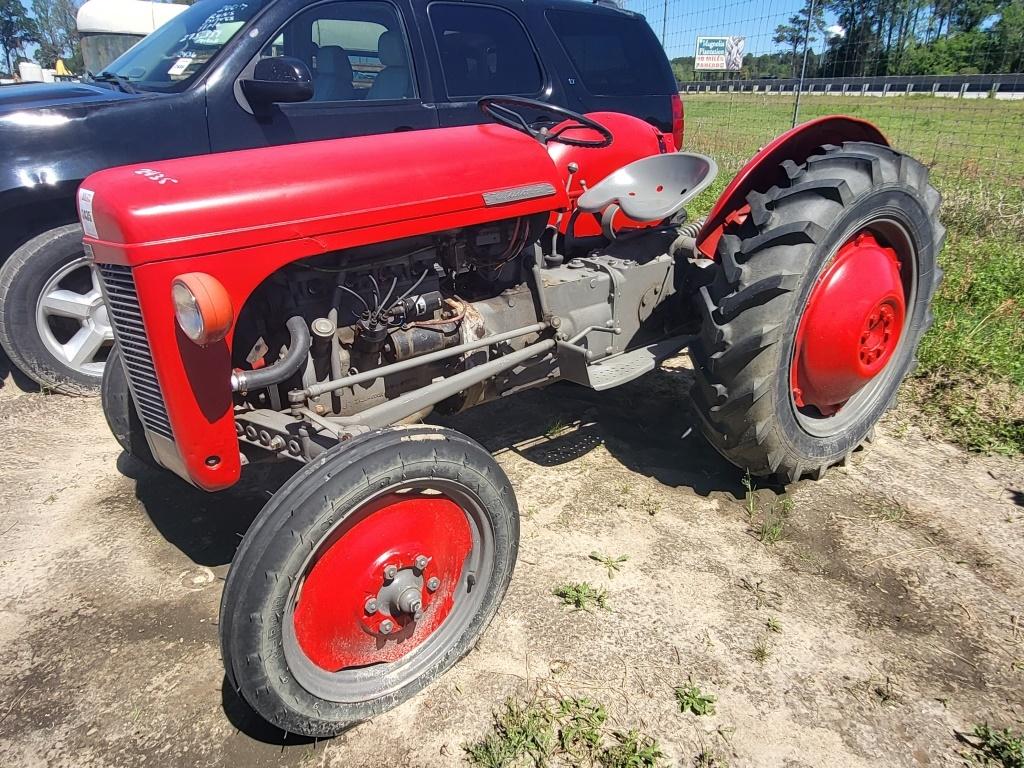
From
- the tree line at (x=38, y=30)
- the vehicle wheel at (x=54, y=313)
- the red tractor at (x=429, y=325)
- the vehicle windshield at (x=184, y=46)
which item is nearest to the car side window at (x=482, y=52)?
the vehicle windshield at (x=184, y=46)

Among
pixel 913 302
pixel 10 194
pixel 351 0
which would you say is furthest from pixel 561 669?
pixel 351 0

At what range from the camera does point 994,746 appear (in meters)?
1.85

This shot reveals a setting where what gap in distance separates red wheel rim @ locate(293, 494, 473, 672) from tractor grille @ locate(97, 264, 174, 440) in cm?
61

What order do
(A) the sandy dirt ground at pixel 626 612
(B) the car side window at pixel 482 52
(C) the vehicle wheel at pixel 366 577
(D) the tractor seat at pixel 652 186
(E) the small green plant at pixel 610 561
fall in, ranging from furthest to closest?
1. (B) the car side window at pixel 482 52
2. (D) the tractor seat at pixel 652 186
3. (E) the small green plant at pixel 610 561
4. (A) the sandy dirt ground at pixel 626 612
5. (C) the vehicle wheel at pixel 366 577

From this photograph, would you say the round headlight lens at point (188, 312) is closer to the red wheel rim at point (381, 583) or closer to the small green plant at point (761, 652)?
the red wheel rim at point (381, 583)

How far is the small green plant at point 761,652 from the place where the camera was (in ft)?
7.01

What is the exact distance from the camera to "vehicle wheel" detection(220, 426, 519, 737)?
168 centimetres

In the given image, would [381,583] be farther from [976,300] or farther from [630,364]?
[976,300]

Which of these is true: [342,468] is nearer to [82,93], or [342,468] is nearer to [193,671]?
[193,671]

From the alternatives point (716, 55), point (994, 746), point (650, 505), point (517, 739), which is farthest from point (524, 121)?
point (716, 55)

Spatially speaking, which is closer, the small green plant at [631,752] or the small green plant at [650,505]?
the small green plant at [631,752]

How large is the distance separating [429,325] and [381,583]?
0.87 metres

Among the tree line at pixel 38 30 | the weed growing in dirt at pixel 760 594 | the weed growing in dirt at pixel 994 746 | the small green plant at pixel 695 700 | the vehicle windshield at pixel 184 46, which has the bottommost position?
the weed growing in dirt at pixel 994 746

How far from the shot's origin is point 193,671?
2.10 meters
